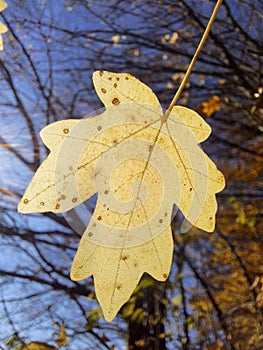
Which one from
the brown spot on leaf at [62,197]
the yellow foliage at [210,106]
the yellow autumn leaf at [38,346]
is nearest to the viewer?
the brown spot on leaf at [62,197]

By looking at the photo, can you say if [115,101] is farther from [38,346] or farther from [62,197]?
[38,346]

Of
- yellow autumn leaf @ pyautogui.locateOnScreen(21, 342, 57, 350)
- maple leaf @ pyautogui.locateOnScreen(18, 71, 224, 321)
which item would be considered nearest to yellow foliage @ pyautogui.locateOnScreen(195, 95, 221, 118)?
yellow autumn leaf @ pyautogui.locateOnScreen(21, 342, 57, 350)

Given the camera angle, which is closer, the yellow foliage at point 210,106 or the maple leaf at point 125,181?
the maple leaf at point 125,181

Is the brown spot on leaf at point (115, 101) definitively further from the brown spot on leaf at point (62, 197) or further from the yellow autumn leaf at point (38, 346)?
the yellow autumn leaf at point (38, 346)

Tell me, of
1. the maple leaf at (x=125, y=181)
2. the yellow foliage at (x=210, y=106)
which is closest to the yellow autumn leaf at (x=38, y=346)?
the yellow foliage at (x=210, y=106)

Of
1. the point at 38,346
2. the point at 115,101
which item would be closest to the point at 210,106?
the point at 38,346

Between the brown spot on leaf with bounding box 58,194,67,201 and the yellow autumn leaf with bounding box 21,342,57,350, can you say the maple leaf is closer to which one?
the brown spot on leaf with bounding box 58,194,67,201

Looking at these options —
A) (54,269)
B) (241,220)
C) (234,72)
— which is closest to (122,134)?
(54,269)

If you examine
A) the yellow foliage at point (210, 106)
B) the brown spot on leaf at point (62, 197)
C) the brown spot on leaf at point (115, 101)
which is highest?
the brown spot on leaf at point (115, 101)

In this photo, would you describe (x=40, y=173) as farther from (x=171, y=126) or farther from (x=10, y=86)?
(x=10, y=86)

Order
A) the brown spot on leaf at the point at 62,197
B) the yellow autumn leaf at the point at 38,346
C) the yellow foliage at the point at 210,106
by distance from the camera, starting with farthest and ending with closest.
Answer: the yellow foliage at the point at 210,106, the yellow autumn leaf at the point at 38,346, the brown spot on leaf at the point at 62,197

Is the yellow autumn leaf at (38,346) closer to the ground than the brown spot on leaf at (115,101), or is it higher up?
closer to the ground
